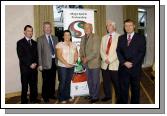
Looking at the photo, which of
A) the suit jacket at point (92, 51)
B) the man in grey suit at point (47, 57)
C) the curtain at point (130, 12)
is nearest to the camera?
the suit jacket at point (92, 51)

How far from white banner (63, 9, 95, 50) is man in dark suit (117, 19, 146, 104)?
3.70ft

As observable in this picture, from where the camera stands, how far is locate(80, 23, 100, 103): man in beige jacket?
182 inches

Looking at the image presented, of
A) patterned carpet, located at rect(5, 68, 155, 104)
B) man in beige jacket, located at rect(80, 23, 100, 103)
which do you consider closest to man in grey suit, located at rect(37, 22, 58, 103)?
patterned carpet, located at rect(5, 68, 155, 104)

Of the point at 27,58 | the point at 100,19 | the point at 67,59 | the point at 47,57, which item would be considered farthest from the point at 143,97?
the point at 100,19

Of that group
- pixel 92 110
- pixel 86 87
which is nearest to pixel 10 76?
pixel 86 87

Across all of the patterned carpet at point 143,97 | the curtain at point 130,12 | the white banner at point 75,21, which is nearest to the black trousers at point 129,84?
the patterned carpet at point 143,97

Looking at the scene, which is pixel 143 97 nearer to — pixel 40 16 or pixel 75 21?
pixel 75 21

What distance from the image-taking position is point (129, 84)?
4.13 metres

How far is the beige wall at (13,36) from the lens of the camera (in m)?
5.56

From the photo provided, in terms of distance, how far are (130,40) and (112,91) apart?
4.28 feet

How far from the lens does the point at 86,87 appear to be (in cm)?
516

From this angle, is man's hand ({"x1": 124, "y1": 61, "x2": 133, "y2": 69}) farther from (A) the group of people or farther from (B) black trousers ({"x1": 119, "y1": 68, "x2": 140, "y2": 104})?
(A) the group of people

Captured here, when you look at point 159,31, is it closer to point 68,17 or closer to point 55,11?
point 68,17

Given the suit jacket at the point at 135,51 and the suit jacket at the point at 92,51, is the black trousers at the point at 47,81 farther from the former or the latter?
the suit jacket at the point at 135,51
